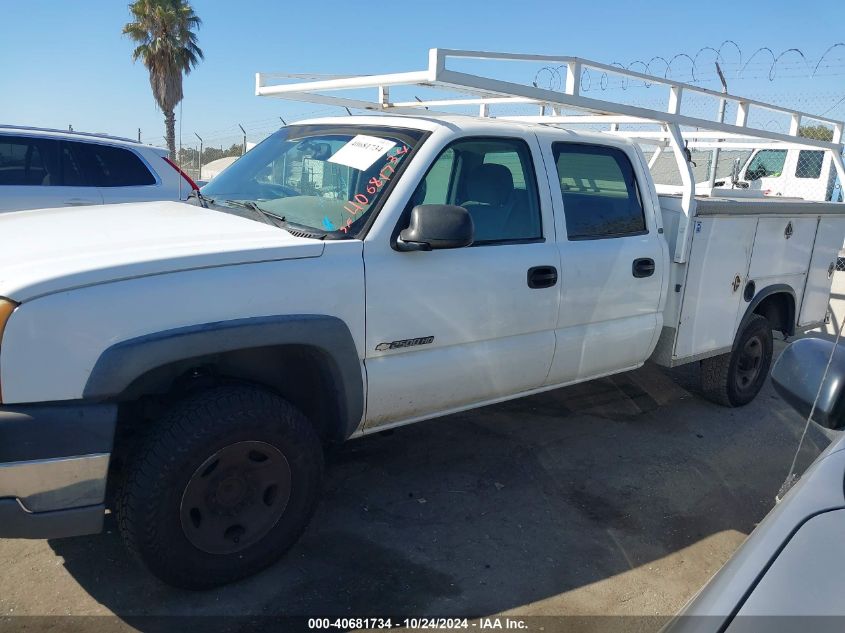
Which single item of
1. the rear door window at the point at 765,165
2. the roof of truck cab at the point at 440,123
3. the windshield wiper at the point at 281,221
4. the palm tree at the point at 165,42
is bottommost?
the windshield wiper at the point at 281,221

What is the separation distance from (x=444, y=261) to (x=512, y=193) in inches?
28.0

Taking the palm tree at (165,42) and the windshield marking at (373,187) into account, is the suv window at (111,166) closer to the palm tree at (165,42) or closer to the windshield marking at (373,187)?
the windshield marking at (373,187)

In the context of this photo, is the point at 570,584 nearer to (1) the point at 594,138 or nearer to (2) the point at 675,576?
(2) the point at 675,576

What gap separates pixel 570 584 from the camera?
9.98 ft

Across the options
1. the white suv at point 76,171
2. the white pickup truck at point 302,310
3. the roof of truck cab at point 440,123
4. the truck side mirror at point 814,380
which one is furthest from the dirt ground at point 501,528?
the white suv at point 76,171

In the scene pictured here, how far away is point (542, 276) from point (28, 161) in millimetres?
5502

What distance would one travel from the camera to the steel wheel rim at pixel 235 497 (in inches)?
106

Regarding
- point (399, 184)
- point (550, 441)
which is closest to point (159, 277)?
point (399, 184)

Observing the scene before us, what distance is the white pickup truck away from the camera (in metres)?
2.37

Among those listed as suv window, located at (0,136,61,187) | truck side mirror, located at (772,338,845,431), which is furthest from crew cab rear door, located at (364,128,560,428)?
suv window, located at (0,136,61,187)

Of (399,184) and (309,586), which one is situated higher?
(399,184)

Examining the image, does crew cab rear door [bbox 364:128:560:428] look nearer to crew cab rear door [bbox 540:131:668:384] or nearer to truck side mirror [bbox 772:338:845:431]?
crew cab rear door [bbox 540:131:668:384]

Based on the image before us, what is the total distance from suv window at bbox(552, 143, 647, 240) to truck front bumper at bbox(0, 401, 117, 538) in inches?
102

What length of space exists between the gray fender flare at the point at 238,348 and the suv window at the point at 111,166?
5093 millimetres
